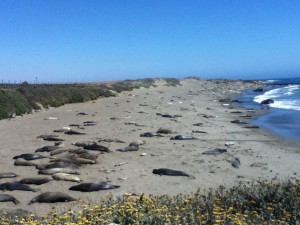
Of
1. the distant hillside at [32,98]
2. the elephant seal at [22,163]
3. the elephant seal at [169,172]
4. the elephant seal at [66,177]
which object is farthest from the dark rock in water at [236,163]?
the distant hillside at [32,98]

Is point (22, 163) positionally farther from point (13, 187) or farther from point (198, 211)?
point (198, 211)

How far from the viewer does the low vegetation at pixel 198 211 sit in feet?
16.8

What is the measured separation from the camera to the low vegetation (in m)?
5.13

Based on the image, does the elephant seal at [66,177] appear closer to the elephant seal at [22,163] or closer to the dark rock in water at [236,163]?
the elephant seal at [22,163]

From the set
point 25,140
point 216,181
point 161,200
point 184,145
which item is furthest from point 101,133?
point 161,200

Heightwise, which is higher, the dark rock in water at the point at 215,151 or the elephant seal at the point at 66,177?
the elephant seal at the point at 66,177

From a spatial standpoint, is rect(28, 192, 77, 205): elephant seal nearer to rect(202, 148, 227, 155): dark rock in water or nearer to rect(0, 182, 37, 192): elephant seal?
rect(0, 182, 37, 192): elephant seal

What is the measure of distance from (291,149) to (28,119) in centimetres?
1516

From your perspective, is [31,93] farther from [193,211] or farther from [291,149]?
[193,211]

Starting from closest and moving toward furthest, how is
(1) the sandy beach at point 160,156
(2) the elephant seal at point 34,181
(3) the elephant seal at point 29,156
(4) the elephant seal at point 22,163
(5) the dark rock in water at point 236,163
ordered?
(1) the sandy beach at point 160,156 → (2) the elephant seal at point 34,181 → (5) the dark rock in water at point 236,163 → (4) the elephant seal at point 22,163 → (3) the elephant seal at point 29,156

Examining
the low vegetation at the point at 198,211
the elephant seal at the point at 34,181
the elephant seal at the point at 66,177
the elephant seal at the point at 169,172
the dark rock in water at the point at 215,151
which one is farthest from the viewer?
the dark rock in water at the point at 215,151

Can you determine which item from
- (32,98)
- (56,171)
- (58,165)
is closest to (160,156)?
(58,165)

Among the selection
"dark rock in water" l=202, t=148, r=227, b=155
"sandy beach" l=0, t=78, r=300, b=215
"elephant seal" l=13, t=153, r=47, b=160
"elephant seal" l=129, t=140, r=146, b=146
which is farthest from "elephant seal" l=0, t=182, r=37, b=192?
"dark rock in water" l=202, t=148, r=227, b=155

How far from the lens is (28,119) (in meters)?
23.4
